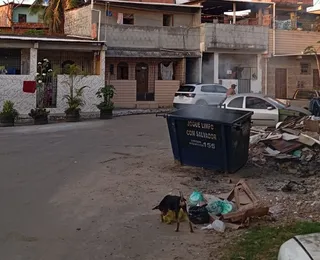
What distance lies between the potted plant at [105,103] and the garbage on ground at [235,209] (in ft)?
56.9

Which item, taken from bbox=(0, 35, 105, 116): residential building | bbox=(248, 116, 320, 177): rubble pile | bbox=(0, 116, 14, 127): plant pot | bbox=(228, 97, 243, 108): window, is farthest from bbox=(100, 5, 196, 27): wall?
bbox=(248, 116, 320, 177): rubble pile

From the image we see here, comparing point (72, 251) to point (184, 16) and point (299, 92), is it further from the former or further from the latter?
point (184, 16)

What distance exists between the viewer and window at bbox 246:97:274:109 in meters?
18.2

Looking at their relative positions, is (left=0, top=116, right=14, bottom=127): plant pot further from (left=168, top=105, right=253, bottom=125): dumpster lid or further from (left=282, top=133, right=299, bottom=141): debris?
(left=282, top=133, right=299, bottom=141): debris

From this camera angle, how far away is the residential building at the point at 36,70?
79.3ft

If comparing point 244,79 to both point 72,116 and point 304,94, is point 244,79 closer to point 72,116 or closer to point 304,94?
point 304,94

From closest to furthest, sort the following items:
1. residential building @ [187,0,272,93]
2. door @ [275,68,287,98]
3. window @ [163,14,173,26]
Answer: residential building @ [187,0,272,93]
window @ [163,14,173,26]
door @ [275,68,287,98]

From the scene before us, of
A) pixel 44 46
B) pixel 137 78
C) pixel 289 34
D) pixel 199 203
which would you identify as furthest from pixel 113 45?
pixel 199 203

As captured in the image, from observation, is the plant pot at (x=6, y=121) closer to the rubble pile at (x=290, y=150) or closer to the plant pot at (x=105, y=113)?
the plant pot at (x=105, y=113)

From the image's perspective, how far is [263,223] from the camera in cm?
682

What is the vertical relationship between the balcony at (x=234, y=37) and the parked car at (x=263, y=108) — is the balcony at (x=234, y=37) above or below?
above

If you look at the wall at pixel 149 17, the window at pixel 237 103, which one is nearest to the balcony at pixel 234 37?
the wall at pixel 149 17

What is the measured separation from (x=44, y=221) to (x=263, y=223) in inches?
123

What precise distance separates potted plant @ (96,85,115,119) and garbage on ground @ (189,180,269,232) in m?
17.3
